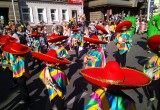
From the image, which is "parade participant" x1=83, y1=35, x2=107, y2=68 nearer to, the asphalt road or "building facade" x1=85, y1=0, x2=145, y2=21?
the asphalt road

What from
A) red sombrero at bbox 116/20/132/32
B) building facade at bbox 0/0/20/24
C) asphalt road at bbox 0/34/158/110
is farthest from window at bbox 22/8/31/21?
red sombrero at bbox 116/20/132/32

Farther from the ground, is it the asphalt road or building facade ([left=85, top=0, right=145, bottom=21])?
building facade ([left=85, top=0, right=145, bottom=21])

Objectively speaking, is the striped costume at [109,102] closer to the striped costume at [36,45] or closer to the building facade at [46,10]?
the striped costume at [36,45]

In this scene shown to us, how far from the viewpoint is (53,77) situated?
11.4 ft

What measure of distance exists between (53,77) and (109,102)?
1.53m

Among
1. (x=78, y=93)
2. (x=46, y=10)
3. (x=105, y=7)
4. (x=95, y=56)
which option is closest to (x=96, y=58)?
(x=95, y=56)

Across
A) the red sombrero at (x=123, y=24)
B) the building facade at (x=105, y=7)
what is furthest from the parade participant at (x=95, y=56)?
the building facade at (x=105, y=7)

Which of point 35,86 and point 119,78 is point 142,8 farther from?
point 119,78

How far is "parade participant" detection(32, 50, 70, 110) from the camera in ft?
10.9

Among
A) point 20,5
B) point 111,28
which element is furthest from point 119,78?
point 20,5

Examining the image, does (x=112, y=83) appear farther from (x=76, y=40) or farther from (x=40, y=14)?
(x=40, y=14)

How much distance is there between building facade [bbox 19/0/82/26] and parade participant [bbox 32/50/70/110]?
1709 cm

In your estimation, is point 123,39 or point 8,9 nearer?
point 123,39

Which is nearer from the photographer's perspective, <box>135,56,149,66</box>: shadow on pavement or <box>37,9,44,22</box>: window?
<box>135,56,149,66</box>: shadow on pavement
